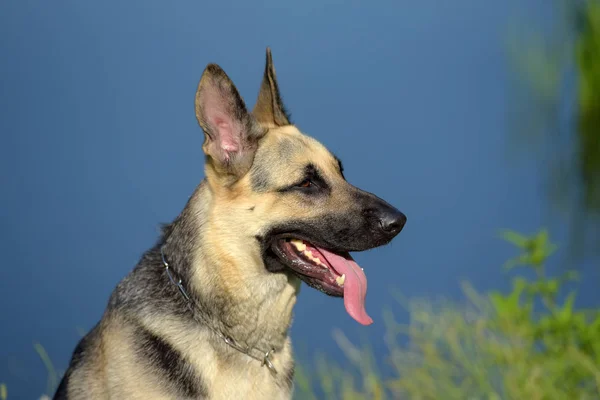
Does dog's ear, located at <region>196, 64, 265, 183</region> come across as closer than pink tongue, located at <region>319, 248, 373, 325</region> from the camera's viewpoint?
Yes

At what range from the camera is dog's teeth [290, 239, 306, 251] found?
158 inches

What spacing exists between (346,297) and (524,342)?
2.34 m

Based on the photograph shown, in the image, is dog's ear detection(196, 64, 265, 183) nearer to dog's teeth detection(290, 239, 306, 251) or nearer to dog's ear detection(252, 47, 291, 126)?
dog's ear detection(252, 47, 291, 126)

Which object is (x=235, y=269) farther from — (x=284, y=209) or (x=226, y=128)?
(x=226, y=128)

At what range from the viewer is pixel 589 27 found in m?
12.3

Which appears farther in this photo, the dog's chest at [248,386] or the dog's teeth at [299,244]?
the dog's teeth at [299,244]

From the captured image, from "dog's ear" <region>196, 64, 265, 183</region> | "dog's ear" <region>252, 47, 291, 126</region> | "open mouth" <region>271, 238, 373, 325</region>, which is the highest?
"dog's ear" <region>252, 47, 291, 126</region>

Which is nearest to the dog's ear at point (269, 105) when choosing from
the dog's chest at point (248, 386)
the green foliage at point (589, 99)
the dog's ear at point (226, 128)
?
the dog's ear at point (226, 128)

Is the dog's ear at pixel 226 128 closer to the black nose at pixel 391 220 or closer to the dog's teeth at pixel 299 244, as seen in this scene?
the dog's teeth at pixel 299 244

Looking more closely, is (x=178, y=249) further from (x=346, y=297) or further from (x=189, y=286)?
(x=346, y=297)

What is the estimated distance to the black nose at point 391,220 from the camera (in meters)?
3.92

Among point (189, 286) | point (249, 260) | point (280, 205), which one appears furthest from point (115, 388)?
point (280, 205)

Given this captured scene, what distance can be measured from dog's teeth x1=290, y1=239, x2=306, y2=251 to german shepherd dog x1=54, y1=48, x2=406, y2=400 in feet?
0.04

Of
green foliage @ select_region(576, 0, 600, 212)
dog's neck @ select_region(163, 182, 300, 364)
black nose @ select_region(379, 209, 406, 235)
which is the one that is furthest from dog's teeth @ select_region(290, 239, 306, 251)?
green foliage @ select_region(576, 0, 600, 212)
